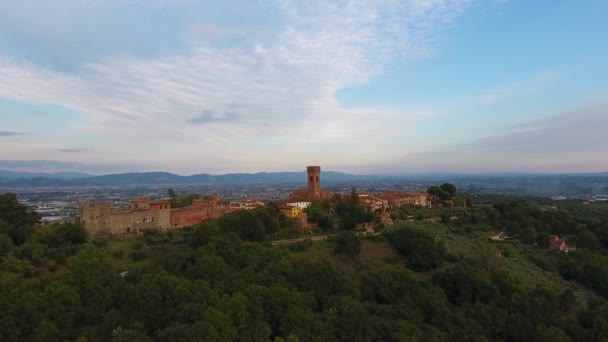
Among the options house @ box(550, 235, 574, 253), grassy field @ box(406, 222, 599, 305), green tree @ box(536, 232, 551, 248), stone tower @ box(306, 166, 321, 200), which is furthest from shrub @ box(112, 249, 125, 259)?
house @ box(550, 235, 574, 253)

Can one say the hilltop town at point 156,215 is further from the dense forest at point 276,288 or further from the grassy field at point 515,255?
the grassy field at point 515,255

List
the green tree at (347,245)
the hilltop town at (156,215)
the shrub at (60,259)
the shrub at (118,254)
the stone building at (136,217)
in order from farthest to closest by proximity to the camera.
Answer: the hilltop town at (156,215) < the stone building at (136,217) < the green tree at (347,245) < the shrub at (118,254) < the shrub at (60,259)

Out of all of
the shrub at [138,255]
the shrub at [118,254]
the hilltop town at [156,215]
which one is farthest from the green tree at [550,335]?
the shrub at [118,254]

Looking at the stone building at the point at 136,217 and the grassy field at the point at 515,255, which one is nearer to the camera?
the grassy field at the point at 515,255

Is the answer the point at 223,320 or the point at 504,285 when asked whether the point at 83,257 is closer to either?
the point at 223,320

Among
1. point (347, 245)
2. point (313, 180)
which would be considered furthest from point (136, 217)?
point (313, 180)

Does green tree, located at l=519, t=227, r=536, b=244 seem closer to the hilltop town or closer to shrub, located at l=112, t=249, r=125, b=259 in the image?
the hilltop town

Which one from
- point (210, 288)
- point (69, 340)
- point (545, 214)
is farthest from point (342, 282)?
point (545, 214)

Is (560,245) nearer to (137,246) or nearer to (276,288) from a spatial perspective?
(276,288)
